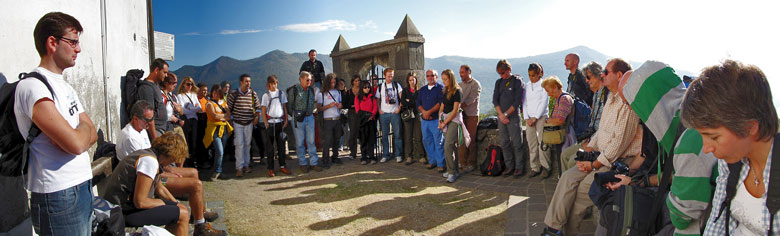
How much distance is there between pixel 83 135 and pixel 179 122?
4.54m

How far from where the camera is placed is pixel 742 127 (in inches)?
56.2

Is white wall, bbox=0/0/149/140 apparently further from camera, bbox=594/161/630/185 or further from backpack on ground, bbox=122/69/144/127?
camera, bbox=594/161/630/185

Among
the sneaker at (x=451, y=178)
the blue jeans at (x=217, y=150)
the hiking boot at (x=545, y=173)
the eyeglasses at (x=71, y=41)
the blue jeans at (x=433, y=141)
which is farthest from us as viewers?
the blue jeans at (x=433, y=141)

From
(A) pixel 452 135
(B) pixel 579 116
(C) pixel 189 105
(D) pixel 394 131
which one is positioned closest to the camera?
(B) pixel 579 116

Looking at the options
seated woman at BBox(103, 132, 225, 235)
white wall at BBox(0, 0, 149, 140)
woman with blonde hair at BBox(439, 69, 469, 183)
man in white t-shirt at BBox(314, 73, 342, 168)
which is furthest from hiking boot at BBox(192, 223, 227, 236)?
man in white t-shirt at BBox(314, 73, 342, 168)

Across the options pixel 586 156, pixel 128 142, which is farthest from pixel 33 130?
pixel 586 156

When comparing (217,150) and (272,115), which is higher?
(272,115)

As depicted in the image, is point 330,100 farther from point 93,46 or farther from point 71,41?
point 71,41

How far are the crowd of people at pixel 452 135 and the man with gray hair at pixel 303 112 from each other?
0.02 meters

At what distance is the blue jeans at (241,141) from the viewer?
22.7 ft

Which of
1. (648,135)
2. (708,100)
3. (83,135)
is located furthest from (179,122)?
(708,100)

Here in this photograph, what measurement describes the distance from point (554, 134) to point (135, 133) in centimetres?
473

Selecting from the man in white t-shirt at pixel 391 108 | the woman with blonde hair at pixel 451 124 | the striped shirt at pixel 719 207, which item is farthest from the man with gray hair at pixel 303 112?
the striped shirt at pixel 719 207

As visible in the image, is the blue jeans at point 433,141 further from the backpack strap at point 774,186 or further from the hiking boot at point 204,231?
the backpack strap at point 774,186
